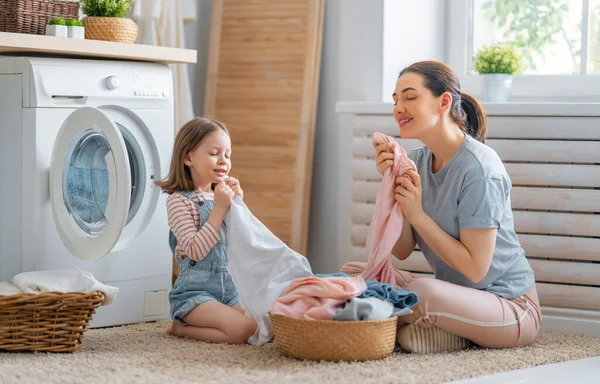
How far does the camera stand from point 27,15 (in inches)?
119

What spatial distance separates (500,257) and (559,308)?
0.58m

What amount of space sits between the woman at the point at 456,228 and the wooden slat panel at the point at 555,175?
0.42m

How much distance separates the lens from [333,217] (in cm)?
387

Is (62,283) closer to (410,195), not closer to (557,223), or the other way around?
(410,195)

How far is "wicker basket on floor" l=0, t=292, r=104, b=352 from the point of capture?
8.36 feet

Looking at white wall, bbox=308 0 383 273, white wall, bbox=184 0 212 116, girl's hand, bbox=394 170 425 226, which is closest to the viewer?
girl's hand, bbox=394 170 425 226

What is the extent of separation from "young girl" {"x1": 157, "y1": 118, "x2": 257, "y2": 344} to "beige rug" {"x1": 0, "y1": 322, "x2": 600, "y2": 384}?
0.08 meters

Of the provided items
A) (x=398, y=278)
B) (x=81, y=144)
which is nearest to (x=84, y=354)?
(x=81, y=144)

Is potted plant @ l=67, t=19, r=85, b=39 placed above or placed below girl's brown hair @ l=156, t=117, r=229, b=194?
above

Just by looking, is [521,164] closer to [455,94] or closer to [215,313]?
[455,94]

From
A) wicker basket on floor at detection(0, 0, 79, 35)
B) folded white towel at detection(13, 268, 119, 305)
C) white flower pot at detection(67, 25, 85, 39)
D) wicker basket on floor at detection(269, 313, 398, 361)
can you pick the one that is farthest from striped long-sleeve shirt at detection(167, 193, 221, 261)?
wicker basket on floor at detection(0, 0, 79, 35)

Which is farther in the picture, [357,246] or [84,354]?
[357,246]

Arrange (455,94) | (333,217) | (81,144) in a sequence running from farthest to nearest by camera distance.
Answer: (333,217)
(81,144)
(455,94)

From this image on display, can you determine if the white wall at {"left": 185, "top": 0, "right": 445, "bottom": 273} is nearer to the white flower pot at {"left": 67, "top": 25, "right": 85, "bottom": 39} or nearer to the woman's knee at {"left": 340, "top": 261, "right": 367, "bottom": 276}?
the woman's knee at {"left": 340, "top": 261, "right": 367, "bottom": 276}
